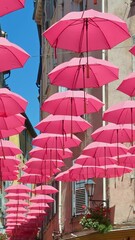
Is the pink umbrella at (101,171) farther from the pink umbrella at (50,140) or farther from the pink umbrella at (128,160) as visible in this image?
the pink umbrella at (50,140)

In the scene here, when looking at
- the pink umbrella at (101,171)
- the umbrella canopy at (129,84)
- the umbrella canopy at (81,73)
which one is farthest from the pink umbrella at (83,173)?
the umbrella canopy at (81,73)

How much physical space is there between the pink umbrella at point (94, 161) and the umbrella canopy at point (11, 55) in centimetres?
839

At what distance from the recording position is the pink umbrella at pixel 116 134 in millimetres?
19359

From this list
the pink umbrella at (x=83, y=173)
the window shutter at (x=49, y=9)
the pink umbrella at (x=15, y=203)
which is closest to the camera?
the pink umbrella at (x=83, y=173)

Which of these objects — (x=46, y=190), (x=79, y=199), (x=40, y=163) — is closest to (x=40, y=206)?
(x=46, y=190)

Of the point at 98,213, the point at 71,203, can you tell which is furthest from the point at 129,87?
the point at 71,203

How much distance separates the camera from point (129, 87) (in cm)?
1608

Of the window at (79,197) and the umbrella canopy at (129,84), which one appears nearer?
the umbrella canopy at (129,84)

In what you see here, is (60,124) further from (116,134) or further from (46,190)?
(46,190)

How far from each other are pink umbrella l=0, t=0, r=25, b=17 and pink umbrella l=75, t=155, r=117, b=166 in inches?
415

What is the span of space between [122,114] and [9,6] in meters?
6.37

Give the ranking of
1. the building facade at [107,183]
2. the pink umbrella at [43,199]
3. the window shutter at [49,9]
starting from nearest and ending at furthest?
the building facade at [107,183]
the pink umbrella at [43,199]
the window shutter at [49,9]

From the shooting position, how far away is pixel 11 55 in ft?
46.0

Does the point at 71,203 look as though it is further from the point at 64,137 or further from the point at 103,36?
the point at 103,36
